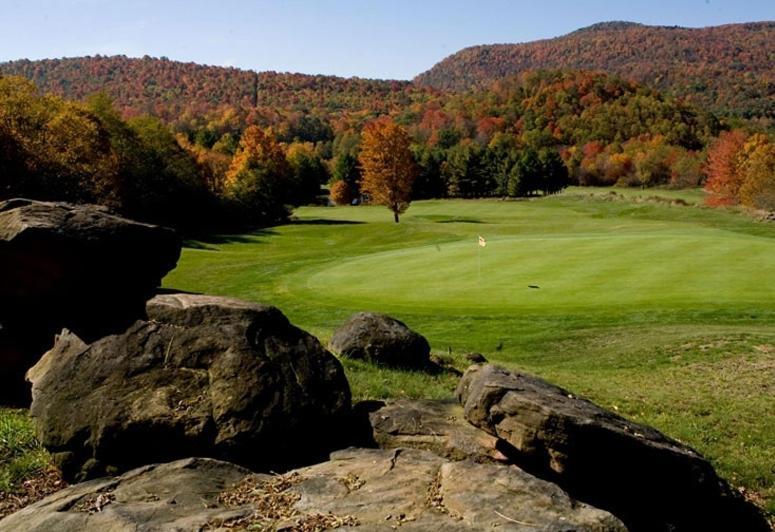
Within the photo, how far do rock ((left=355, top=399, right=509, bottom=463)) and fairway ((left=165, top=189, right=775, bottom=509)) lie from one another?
2.66m

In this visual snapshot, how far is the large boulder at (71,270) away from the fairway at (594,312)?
4477mm

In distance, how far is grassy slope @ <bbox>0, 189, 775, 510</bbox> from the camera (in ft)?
45.2

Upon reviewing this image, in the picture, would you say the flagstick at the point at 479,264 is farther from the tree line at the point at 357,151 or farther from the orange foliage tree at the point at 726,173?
the orange foliage tree at the point at 726,173

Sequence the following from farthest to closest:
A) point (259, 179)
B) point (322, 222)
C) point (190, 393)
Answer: point (322, 222)
point (259, 179)
point (190, 393)

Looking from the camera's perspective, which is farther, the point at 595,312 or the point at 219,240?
the point at 219,240

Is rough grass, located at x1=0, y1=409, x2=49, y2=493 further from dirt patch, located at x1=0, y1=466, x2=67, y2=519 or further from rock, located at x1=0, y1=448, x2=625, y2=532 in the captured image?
rock, located at x1=0, y1=448, x2=625, y2=532

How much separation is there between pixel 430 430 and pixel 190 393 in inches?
117

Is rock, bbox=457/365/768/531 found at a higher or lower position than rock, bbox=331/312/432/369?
higher

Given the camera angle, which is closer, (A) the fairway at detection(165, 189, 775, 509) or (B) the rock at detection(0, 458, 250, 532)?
(B) the rock at detection(0, 458, 250, 532)

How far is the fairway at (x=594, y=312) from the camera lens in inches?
545

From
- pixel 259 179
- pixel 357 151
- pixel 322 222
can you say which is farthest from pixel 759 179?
pixel 357 151

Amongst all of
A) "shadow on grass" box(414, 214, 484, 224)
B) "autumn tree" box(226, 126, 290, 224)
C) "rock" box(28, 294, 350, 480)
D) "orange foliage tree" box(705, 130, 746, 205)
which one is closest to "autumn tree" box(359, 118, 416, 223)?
"shadow on grass" box(414, 214, 484, 224)

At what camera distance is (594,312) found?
23.7 meters

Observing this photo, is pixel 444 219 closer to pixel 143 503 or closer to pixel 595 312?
pixel 595 312
